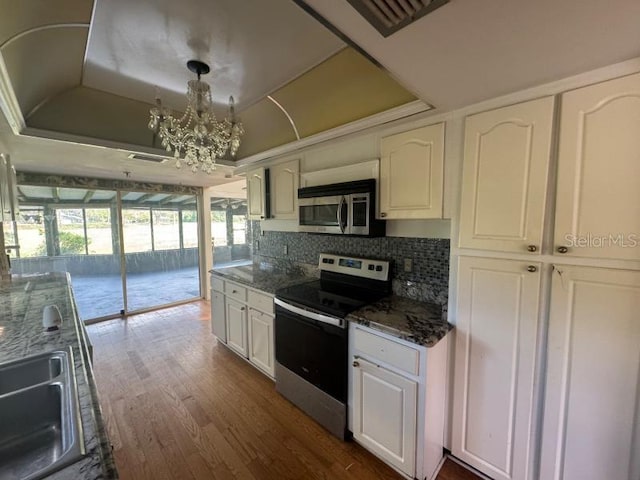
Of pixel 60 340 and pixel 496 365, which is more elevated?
pixel 60 340

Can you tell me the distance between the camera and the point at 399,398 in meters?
1.52

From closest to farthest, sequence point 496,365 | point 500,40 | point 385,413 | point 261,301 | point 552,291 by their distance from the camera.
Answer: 1. point 500,40
2. point 552,291
3. point 496,365
4. point 385,413
5. point 261,301

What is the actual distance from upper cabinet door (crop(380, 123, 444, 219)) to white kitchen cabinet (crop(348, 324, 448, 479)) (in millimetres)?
807

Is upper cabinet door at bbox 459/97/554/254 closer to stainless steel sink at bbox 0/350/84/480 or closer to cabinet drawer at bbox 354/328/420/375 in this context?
cabinet drawer at bbox 354/328/420/375

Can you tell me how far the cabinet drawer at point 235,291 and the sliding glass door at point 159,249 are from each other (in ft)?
8.20

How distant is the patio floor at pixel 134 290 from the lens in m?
4.13

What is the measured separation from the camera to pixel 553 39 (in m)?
0.94

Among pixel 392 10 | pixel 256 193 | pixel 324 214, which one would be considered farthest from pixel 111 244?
pixel 392 10

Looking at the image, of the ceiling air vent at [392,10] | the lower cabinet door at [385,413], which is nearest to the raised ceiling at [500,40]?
the ceiling air vent at [392,10]

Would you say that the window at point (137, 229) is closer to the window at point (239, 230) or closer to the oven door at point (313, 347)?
the window at point (239, 230)

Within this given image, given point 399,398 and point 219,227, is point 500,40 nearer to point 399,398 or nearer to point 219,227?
point 399,398

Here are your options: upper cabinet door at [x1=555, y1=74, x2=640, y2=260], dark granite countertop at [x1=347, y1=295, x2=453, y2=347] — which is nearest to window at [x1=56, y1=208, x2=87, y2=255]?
dark granite countertop at [x1=347, y1=295, x2=453, y2=347]

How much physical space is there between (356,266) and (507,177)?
4.16 ft

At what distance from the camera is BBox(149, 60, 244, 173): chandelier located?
167cm
